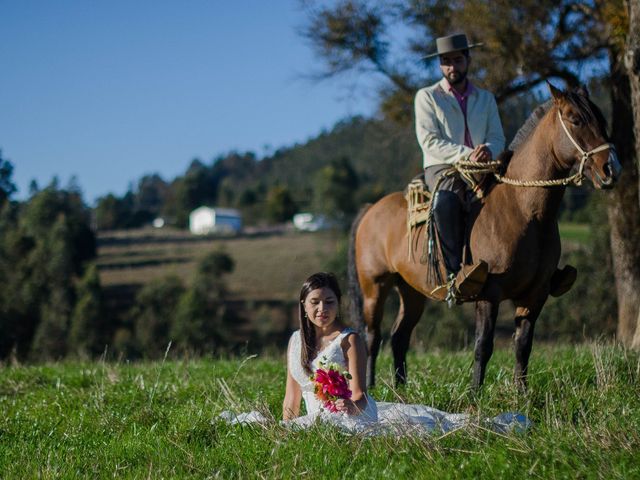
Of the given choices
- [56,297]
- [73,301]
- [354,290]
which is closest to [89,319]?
[56,297]

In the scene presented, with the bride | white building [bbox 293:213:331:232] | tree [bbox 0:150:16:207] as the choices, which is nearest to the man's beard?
the bride

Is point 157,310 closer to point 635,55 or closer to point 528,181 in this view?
point 635,55

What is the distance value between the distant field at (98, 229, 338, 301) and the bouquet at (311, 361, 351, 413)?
52.3m

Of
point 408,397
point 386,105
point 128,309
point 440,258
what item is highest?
point 386,105

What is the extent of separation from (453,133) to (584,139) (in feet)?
5.12

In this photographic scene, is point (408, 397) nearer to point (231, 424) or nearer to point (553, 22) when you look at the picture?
point (231, 424)

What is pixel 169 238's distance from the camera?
94.1m

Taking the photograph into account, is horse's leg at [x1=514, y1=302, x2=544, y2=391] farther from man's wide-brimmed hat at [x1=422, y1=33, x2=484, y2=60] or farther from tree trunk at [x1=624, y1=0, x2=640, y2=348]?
tree trunk at [x1=624, y1=0, x2=640, y2=348]

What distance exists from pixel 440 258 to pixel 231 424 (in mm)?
2460

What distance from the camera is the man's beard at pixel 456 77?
7.62m

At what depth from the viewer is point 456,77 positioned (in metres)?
7.63

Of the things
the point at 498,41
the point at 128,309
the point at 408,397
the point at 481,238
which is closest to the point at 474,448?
the point at 408,397

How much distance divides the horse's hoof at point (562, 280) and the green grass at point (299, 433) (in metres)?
0.61

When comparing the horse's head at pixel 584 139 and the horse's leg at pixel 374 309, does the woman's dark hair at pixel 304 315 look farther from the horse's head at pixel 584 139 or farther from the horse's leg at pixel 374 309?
the horse's leg at pixel 374 309
